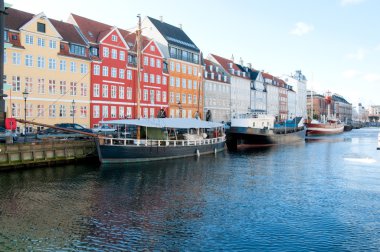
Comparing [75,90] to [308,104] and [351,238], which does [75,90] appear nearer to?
[351,238]

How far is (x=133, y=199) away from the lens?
20234 mm

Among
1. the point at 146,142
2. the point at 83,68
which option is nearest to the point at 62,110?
the point at 83,68

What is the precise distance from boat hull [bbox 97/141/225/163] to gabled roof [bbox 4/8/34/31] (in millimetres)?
22850

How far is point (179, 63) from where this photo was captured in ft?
244

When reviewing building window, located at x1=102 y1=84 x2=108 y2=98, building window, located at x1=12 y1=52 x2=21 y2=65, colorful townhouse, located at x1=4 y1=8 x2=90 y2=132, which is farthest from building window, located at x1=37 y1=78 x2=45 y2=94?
building window, located at x1=102 y1=84 x2=108 y2=98

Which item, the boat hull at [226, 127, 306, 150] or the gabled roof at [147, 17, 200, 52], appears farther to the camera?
the gabled roof at [147, 17, 200, 52]

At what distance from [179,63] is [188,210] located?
58.4 m

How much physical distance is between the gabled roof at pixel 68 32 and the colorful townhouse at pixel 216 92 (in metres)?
33.4

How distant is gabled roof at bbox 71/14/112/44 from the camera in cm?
5644

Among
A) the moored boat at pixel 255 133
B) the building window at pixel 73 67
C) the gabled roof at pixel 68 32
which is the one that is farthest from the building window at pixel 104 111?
the moored boat at pixel 255 133

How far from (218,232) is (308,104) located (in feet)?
523

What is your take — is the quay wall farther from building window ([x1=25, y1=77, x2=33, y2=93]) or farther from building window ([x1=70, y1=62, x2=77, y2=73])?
building window ([x1=70, y1=62, x2=77, y2=73])

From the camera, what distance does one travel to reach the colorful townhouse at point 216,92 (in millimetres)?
83250

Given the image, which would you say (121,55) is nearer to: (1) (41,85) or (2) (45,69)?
(2) (45,69)
